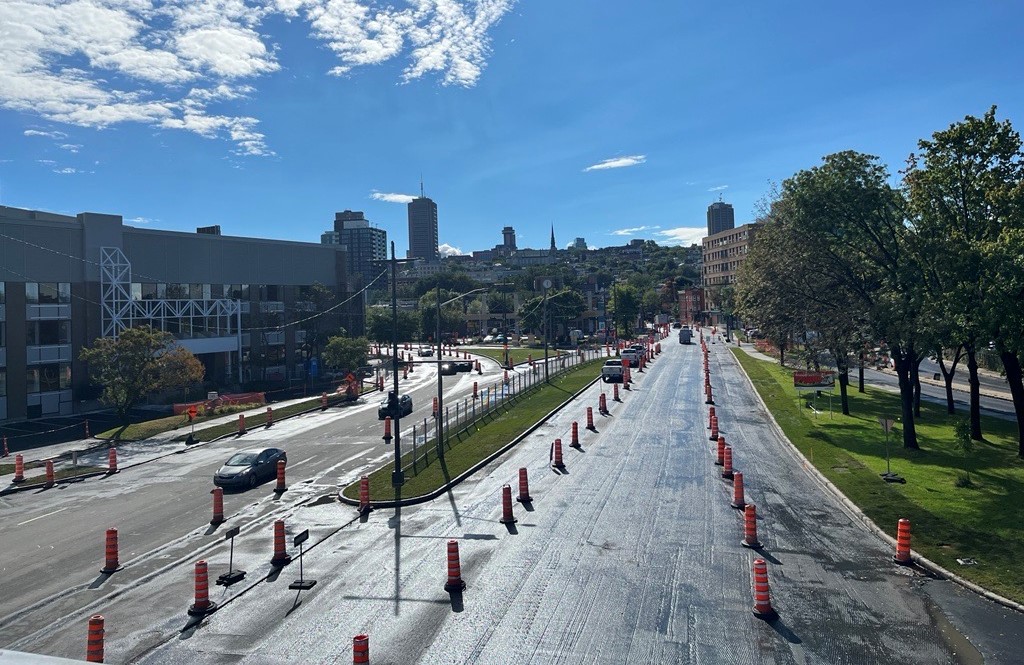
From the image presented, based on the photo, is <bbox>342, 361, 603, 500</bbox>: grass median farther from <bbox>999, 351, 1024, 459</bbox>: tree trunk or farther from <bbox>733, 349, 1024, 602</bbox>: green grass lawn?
<bbox>999, 351, 1024, 459</bbox>: tree trunk

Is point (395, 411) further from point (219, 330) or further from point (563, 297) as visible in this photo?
point (563, 297)

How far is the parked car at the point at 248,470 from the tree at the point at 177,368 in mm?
20238

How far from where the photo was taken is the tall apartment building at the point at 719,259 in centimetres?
13575

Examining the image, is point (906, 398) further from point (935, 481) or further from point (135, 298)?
point (135, 298)

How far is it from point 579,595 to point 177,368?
37824 millimetres

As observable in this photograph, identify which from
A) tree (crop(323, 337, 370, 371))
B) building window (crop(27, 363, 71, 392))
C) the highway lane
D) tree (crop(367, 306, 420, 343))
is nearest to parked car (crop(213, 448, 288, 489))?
the highway lane

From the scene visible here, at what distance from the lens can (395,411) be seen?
924 inches

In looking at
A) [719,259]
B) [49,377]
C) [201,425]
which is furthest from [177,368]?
[719,259]

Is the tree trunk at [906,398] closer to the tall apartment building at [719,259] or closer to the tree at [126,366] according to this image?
the tree at [126,366]

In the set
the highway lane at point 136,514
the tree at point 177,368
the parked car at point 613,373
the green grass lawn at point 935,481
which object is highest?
the tree at point 177,368

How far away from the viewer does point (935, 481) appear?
856 inches

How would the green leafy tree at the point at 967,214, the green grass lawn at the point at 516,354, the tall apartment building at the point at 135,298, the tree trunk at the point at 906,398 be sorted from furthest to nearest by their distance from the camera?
the green grass lawn at the point at 516,354 < the tall apartment building at the point at 135,298 < the tree trunk at the point at 906,398 < the green leafy tree at the point at 967,214

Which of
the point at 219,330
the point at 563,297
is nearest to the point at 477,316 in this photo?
the point at 563,297

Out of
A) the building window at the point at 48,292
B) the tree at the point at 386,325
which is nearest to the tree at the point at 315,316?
the building window at the point at 48,292
